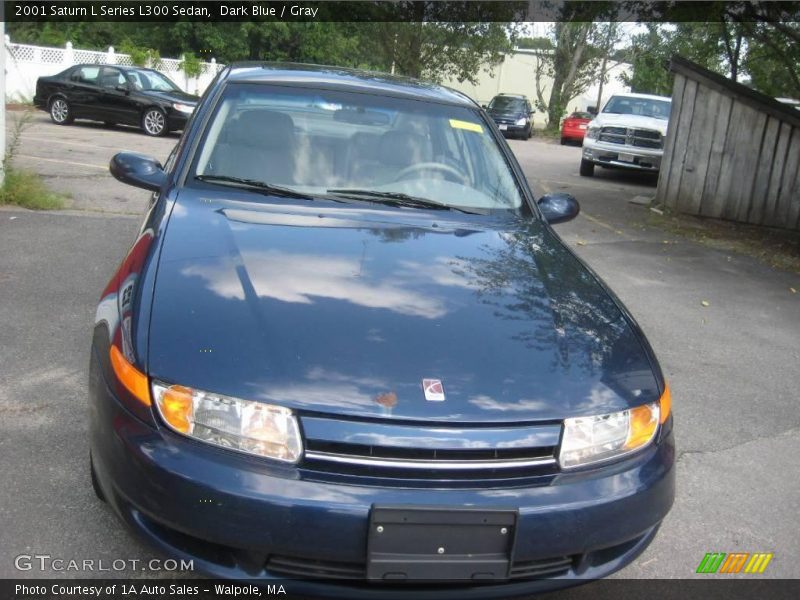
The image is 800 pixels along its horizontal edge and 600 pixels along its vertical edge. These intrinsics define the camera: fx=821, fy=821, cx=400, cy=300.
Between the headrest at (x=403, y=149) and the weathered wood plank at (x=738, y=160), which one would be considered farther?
the weathered wood plank at (x=738, y=160)

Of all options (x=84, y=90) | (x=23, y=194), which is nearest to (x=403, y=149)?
(x=23, y=194)

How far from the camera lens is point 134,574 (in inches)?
106

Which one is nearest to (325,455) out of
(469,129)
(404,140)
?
(404,140)

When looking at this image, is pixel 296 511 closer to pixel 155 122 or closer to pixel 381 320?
pixel 381 320

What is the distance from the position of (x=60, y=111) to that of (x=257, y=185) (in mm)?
16310

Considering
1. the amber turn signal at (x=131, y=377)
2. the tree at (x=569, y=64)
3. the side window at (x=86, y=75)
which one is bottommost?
the amber turn signal at (x=131, y=377)

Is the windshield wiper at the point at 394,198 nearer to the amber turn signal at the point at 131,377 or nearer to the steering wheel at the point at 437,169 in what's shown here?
the steering wheel at the point at 437,169

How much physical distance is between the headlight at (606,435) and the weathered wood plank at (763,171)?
350 inches

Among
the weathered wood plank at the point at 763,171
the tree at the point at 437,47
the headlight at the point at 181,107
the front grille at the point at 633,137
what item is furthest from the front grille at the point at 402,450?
the tree at the point at 437,47

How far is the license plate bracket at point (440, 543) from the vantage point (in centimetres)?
214

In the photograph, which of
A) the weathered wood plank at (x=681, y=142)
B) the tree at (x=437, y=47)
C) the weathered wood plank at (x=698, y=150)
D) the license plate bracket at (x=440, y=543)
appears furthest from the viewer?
the tree at (x=437, y=47)

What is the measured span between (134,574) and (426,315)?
1275 mm

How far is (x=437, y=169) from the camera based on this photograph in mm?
4016

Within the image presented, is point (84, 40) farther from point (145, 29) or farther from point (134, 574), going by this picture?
point (134, 574)
